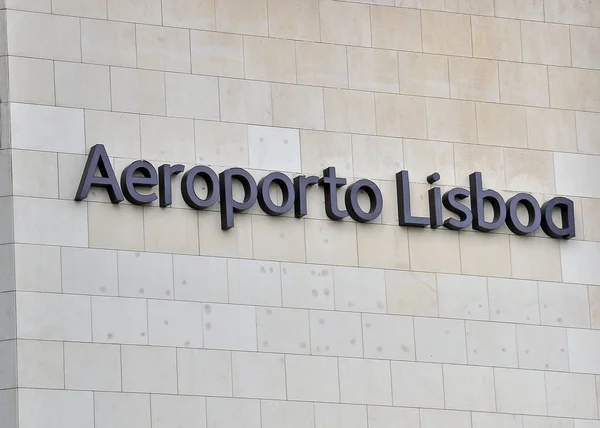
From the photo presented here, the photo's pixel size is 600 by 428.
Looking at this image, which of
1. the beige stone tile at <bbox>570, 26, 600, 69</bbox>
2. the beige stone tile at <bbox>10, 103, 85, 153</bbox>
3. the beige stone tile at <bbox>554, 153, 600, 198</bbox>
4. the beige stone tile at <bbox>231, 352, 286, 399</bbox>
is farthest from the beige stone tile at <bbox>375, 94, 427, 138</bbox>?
the beige stone tile at <bbox>10, 103, 85, 153</bbox>

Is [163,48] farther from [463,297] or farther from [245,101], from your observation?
[463,297]

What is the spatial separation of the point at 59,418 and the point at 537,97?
7.13 metres

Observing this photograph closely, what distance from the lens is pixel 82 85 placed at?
743 inches

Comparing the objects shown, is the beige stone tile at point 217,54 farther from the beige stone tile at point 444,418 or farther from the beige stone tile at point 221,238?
the beige stone tile at point 444,418

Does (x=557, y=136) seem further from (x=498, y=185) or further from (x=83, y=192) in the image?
(x=83, y=192)

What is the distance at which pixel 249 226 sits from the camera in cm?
1930

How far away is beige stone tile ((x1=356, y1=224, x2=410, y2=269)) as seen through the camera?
19766 mm

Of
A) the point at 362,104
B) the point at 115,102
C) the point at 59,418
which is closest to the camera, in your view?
the point at 59,418

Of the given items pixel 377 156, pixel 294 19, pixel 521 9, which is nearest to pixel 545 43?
pixel 521 9

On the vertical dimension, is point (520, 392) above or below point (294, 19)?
below

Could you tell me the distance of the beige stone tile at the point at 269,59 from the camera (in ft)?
65.0

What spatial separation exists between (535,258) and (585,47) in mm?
2822

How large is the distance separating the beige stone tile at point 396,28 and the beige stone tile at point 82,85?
337cm

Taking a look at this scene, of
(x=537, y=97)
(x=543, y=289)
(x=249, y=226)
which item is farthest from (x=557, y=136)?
(x=249, y=226)
